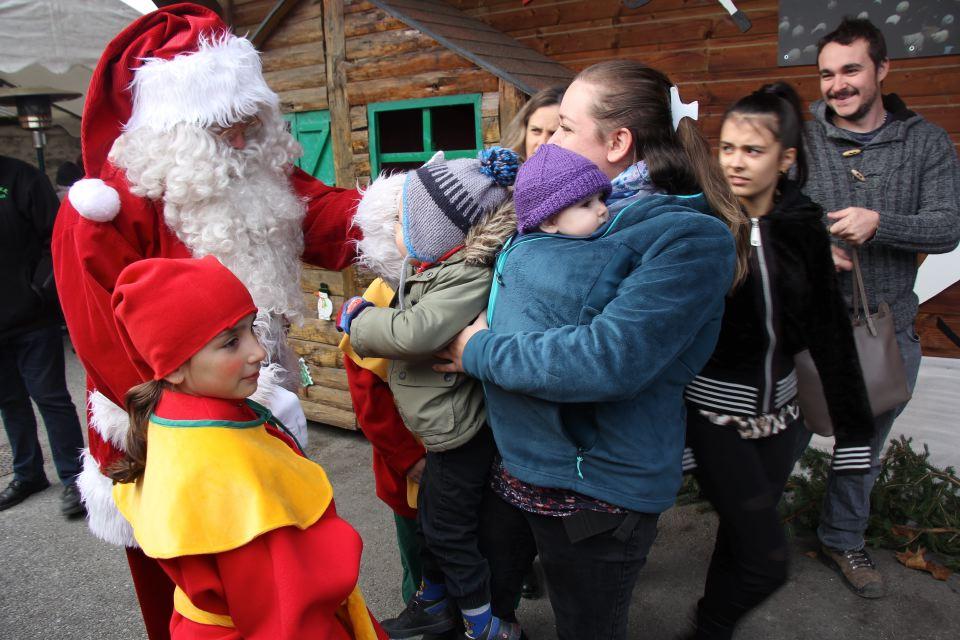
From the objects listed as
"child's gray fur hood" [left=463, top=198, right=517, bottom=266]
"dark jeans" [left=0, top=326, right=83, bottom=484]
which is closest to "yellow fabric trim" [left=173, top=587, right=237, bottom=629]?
"child's gray fur hood" [left=463, top=198, right=517, bottom=266]

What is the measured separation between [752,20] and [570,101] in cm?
249

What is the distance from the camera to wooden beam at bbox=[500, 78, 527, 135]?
3.16 metres

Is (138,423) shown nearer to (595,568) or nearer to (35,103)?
(595,568)

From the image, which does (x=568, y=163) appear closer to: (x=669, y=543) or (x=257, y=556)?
(x=257, y=556)

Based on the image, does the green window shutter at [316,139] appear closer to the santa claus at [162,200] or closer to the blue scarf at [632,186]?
the santa claus at [162,200]

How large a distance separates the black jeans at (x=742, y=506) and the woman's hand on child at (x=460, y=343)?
2.32 feet

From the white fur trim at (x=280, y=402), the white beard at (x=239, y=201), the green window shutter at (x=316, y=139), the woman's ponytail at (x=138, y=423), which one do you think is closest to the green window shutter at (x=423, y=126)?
the green window shutter at (x=316, y=139)

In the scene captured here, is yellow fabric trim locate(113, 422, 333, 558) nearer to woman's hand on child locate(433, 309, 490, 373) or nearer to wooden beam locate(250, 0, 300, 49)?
woman's hand on child locate(433, 309, 490, 373)

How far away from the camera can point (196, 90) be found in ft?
6.33

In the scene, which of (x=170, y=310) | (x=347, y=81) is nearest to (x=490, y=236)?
(x=170, y=310)

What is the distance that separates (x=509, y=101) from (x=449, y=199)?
166cm

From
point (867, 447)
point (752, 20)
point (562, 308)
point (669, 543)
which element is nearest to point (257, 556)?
point (562, 308)

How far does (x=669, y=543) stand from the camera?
3.22 meters

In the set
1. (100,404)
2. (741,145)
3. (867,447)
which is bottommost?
(867,447)
